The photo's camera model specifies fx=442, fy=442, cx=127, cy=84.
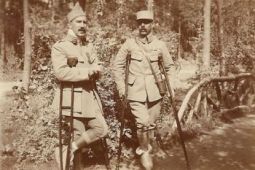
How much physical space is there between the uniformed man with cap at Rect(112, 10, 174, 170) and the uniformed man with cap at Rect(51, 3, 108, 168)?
584 mm

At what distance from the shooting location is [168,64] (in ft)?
19.0

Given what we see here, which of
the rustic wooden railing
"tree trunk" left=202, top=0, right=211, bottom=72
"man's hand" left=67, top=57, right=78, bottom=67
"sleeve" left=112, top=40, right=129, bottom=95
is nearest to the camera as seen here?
"man's hand" left=67, top=57, right=78, bottom=67

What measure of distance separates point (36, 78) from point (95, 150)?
144 centimetres

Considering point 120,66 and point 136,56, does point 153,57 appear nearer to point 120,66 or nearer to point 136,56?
point 136,56

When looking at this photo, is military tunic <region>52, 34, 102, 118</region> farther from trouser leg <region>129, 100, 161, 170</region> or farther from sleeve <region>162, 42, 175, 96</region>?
sleeve <region>162, 42, 175, 96</region>

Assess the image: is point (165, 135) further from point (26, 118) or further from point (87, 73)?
point (87, 73)

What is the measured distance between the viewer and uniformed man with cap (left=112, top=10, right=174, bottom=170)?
552cm

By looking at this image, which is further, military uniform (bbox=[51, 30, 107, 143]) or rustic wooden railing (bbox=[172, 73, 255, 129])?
rustic wooden railing (bbox=[172, 73, 255, 129])

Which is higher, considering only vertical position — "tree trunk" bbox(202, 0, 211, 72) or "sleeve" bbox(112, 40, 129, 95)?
"tree trunk" bbox(202, 0, 211, 72)

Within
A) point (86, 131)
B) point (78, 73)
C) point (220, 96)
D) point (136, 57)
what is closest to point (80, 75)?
point (78, 73)

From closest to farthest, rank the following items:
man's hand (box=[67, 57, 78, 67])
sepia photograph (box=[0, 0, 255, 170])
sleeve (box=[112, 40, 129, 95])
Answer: man's hand (box=[67, 57, 78, 67]) < sepia photograph (box=[0, 0, 255, 170]) < sleeve (box=[112, 40, 129, 95])

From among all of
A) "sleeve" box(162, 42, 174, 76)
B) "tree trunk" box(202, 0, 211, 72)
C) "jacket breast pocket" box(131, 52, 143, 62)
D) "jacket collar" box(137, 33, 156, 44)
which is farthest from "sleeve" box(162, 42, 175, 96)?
"tree trunk" box(202, 0, 211, 72)

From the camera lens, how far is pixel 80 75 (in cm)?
479

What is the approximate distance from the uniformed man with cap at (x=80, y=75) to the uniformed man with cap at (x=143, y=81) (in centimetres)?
58
